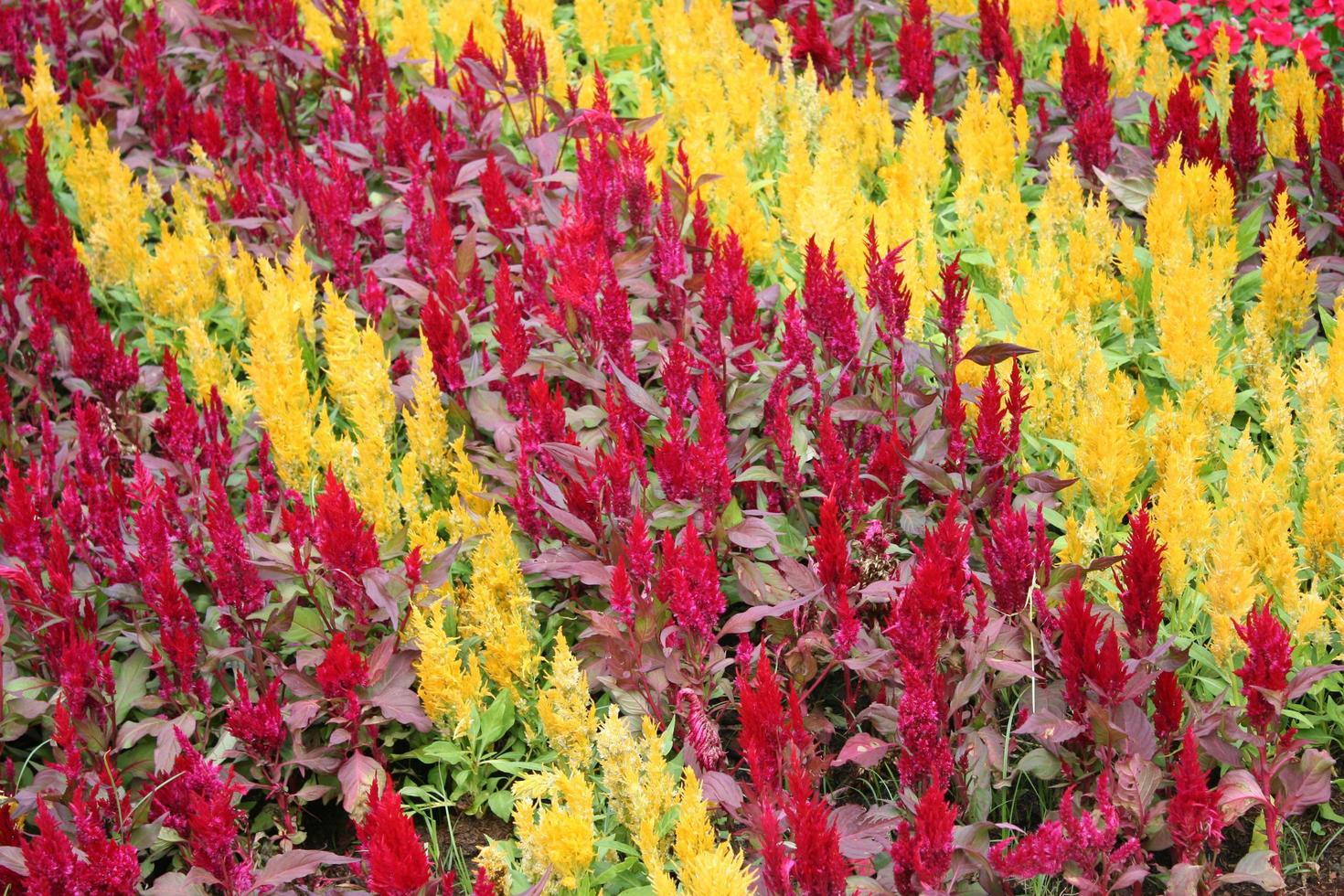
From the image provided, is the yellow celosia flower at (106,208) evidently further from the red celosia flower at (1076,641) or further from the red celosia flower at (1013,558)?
the red celosia flower at (1076,641)

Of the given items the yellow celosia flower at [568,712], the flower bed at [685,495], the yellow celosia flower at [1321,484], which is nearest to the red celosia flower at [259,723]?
the flower bed at [685,495]

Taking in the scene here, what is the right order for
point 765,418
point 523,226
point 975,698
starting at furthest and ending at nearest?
point 523,226 < point 765,418 < point 975,698

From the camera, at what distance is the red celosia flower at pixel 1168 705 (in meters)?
2.48

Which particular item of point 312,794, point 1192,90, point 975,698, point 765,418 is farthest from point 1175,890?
point 1192,90

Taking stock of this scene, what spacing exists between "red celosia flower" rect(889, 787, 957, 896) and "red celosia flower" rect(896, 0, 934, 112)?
347cm

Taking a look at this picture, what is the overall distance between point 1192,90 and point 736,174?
1891mm

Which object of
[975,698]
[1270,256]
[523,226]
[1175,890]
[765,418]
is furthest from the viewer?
[523,226]

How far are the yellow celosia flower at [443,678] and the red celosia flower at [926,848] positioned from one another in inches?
40.4

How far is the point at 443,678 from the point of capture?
2.80 metres

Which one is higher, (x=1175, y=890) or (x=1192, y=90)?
(x=1192, y=90)

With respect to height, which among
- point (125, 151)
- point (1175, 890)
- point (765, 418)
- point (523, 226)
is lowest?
point (1175, 890)

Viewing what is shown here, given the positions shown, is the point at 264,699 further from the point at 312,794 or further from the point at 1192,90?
the point at 1192,90

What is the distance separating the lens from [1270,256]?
360 cm

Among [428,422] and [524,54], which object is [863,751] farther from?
[524,54]
